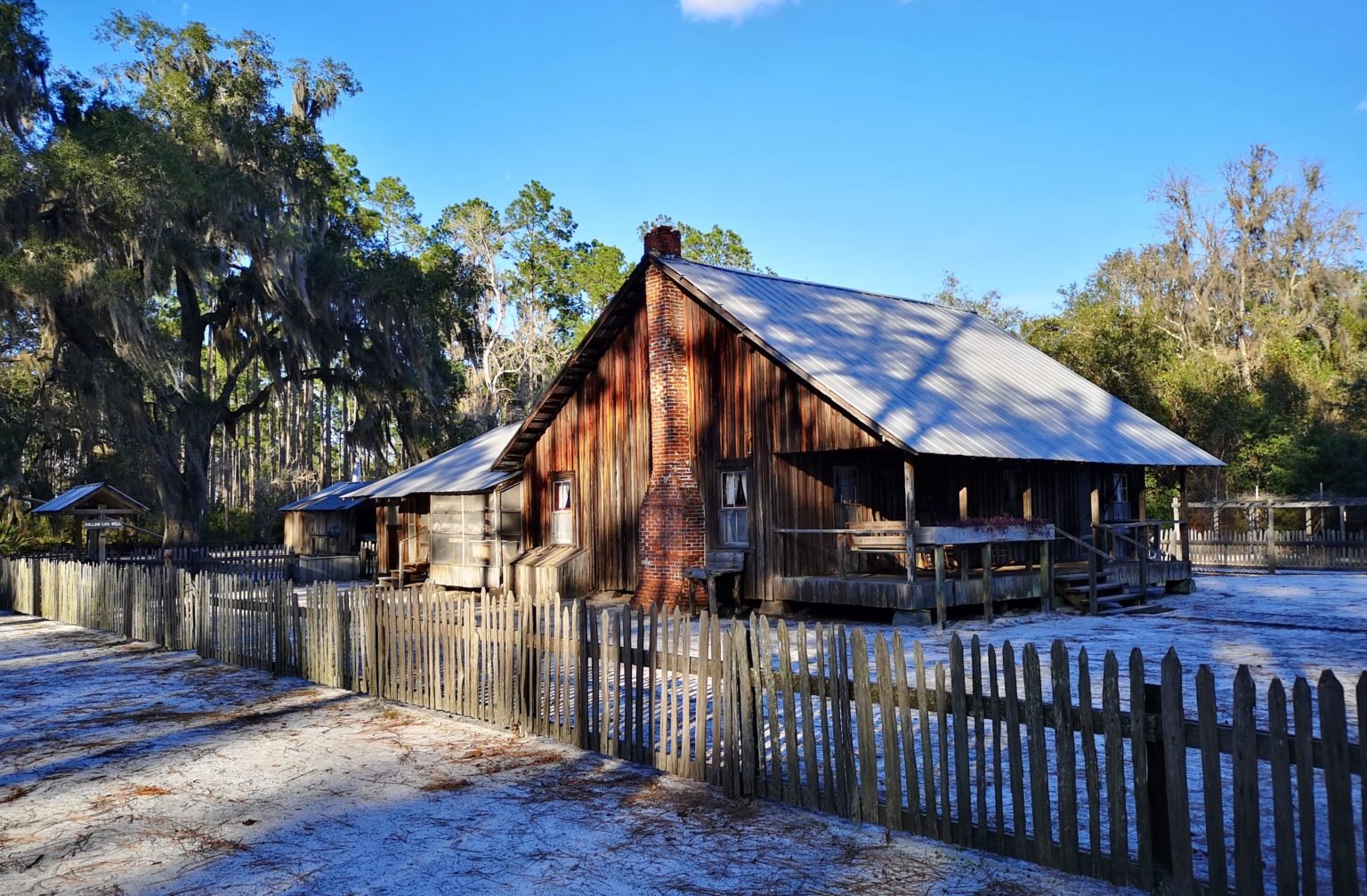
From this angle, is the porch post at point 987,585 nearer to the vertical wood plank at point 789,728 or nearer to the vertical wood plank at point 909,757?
the vertical wood plank at point 789,728

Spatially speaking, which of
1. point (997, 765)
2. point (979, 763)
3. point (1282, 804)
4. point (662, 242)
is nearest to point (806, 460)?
point (662, 242)

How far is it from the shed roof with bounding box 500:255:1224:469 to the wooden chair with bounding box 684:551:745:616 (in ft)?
13.5

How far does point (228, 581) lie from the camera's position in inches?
595

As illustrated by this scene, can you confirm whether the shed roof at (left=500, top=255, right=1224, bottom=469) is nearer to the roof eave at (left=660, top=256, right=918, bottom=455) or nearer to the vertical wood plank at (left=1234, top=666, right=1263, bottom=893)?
the roof eave at (left=660, top=256, right=918, bottom=455)

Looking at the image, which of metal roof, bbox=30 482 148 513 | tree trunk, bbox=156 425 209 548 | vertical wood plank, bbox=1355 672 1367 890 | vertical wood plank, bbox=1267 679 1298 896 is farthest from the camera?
tree trunk, bbox=156 425 209 548

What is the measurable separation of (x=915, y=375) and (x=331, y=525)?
24.4m

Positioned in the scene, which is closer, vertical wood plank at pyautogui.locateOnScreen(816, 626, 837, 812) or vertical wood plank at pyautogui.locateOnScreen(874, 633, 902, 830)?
A: vertical wood plank at pyautogui.locateOnScreen(874, 633, 902, 830)

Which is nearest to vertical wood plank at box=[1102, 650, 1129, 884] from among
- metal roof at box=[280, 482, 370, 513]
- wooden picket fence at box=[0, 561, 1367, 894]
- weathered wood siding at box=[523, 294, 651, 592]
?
wooden picket fence at box=[0, 561, 1367, 894]

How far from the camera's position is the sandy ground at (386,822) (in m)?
5.83

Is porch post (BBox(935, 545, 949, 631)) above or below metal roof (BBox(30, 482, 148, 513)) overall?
below

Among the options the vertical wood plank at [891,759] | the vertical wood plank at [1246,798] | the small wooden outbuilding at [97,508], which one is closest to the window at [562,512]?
the small wooden outbuilding at [97,508]

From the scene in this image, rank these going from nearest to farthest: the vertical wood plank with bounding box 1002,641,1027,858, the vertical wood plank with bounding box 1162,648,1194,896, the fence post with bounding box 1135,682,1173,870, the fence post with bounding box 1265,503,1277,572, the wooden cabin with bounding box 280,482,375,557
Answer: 1. the vertical wood plank with bounding box 1162,648,1194,896
2. the fence post with bounding box 1135,682,1173,870
3. the vertical wood plank with bounding box 1002,641,1027,858
4. the fence post with bounding box 1265,503,1277,572
5. the wooden cabin with bounding box 280,482,375,557

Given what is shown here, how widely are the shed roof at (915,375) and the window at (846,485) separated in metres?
1.91

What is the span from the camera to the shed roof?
1814 cm
